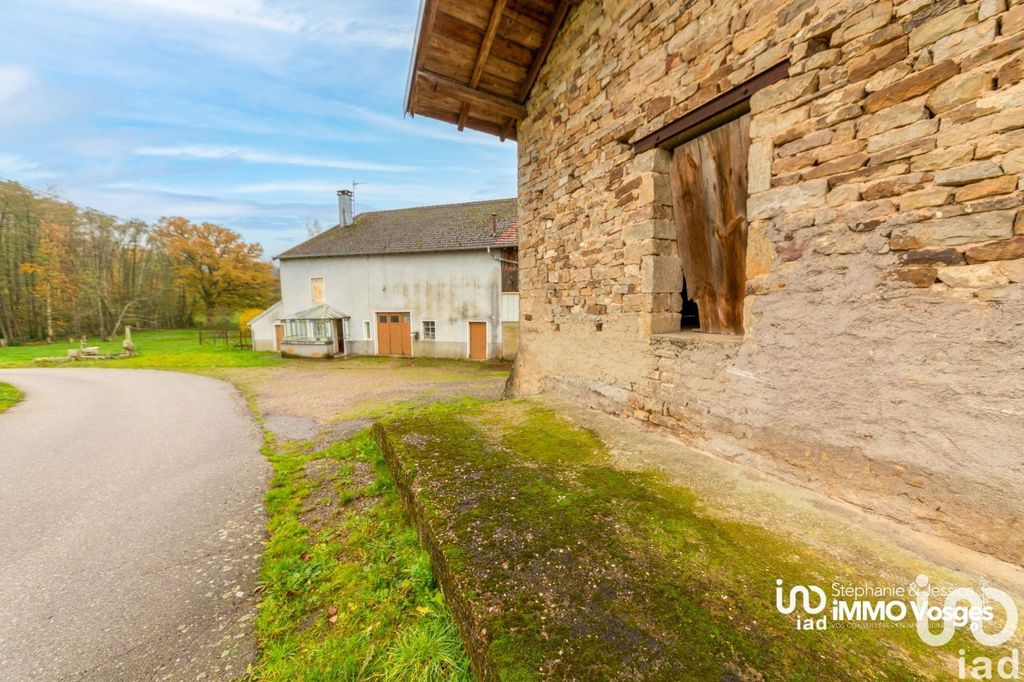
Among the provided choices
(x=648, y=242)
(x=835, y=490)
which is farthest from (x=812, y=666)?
(x=648, y=242)

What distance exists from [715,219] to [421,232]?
18106 millimetres

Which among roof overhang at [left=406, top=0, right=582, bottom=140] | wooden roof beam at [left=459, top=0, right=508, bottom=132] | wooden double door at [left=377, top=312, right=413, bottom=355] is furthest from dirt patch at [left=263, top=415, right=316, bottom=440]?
wooden double door at [left=377, top=312, right=413, bottom=355]

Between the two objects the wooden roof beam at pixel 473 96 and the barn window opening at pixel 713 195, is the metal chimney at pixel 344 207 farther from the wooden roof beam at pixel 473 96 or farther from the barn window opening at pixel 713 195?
the barn window opening at pixel 713 195

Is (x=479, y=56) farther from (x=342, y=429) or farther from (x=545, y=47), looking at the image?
(x=342, y=429)

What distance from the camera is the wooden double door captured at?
1909 cm

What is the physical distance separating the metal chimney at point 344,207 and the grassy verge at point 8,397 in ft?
50.1

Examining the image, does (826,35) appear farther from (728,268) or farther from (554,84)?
(554,84)

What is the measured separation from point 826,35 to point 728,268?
5.23 feet

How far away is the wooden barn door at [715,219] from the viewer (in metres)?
3.17

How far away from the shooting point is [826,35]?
7.86 feet

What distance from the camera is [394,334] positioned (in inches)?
763

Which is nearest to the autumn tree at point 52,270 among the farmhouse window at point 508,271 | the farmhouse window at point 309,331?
the farmhouse window at point 309,331

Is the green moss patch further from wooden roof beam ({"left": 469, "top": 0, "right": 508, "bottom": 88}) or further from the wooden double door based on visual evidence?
the wooden double door

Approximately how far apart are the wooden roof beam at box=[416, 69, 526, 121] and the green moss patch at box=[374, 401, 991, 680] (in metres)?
4.85
